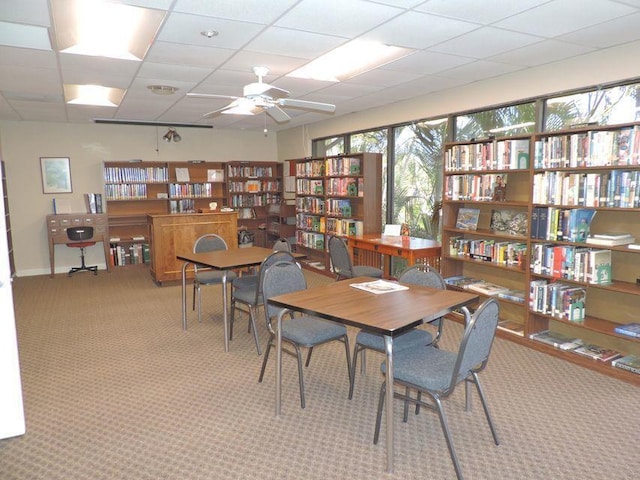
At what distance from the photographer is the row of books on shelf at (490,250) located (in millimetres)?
4484

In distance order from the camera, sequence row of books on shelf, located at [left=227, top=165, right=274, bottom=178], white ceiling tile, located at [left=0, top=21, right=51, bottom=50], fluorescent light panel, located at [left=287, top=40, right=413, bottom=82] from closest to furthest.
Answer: white ceiling tile, located at [left=0, top=21, right=51, bottom=50] → fluorescent light panel, located at [left=287, top=40, right=413, bottom=82] → row of books on shelf, located at [left=227, top=165, right=274, bottom=178]

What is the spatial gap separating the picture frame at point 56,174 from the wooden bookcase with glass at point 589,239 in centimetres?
757

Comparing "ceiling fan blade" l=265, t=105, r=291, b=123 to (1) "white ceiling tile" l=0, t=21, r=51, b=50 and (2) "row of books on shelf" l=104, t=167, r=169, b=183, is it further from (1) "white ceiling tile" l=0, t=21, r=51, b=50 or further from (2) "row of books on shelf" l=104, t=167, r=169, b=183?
(2) "row of books on shelf" l=104, t=167, r=169, b=183

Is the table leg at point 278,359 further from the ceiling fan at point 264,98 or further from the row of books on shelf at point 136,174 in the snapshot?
the row of books on shelf at point 136,174

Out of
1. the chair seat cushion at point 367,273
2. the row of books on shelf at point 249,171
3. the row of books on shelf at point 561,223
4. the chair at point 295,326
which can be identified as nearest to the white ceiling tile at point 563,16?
the row of books on shelf at point 561,223

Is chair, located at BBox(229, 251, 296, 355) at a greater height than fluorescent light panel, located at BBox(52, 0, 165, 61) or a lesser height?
lesser

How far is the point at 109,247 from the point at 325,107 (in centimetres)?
554

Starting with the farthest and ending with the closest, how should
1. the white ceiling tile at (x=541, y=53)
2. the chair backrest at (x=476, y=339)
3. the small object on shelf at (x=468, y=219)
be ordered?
the small object on shelf at (x=468, y=219) < the white ceiling tile at (x=541, y=53) < the chair backrest at (x=476, y=339)

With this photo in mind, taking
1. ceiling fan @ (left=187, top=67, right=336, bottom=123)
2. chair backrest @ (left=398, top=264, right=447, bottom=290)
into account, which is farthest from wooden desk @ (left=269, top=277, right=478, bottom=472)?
ceiling fan @ (left=187, top=67, right=336, bottom=123)

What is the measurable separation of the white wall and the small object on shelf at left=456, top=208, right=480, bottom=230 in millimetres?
5744

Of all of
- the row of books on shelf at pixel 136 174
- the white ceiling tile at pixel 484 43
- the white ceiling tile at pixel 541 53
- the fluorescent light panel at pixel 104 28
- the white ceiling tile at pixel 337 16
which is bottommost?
the row of books on shelf at pixel 136 174

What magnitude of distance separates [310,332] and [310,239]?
16.2 feet

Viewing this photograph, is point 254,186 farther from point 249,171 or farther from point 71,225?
point 71,225

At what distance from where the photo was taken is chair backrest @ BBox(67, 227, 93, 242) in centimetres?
747
